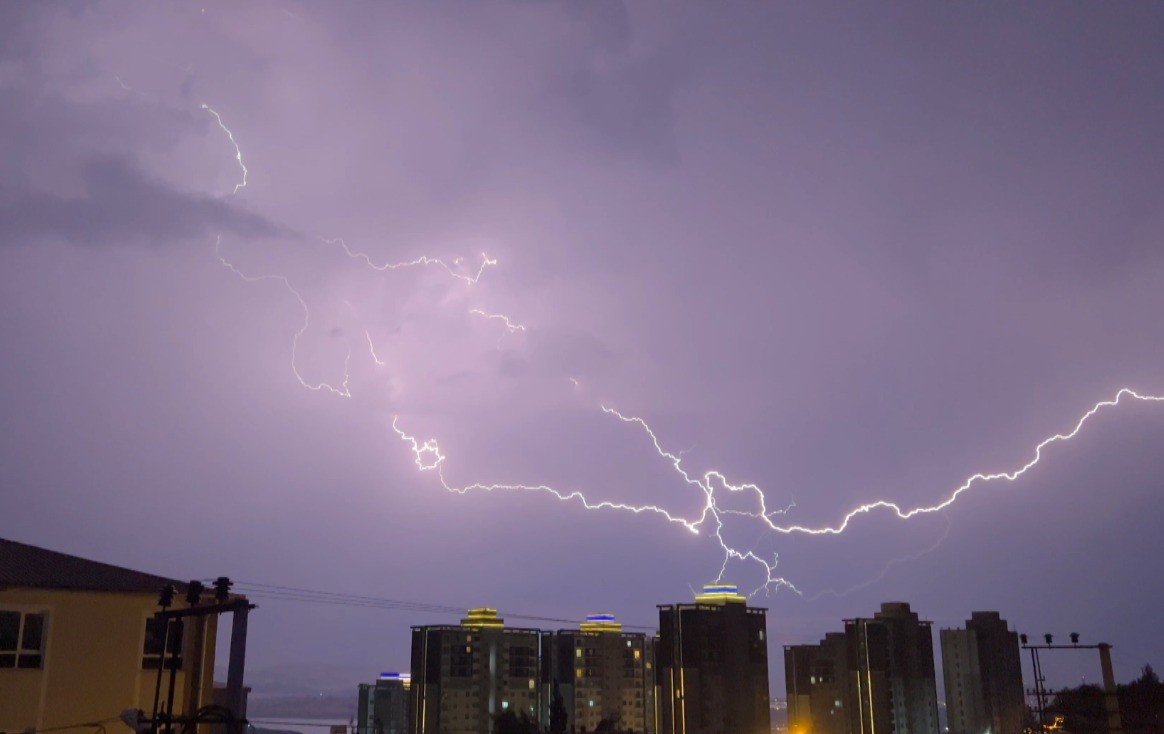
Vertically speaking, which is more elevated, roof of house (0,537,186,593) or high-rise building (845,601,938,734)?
roof of house (0,537,186,593)

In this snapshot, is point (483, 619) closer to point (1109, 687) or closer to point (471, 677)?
point (471, 677)

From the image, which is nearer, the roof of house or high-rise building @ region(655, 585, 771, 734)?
the roof of house

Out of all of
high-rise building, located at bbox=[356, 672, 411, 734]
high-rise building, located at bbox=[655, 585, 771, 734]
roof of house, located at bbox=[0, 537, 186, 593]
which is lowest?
high-rise building, located at bbox=[356, 672, 411, 734]

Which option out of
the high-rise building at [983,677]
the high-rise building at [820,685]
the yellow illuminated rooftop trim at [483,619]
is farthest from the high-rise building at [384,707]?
the high-rise building at [983,677]

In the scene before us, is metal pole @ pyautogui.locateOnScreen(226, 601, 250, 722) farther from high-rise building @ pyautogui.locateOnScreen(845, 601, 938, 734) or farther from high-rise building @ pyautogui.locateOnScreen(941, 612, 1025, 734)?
high-rise building @ pyautogui.locateOnScreen(941, 612, 1025, 734)

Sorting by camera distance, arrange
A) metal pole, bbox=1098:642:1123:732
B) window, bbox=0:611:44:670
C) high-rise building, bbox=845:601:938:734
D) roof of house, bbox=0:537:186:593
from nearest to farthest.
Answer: window, bbox=0:611:44:670 → roof of house, bbox=0:537:186:593 → metal pole, bbox=1098:642:1123:732 → high-rise building, bbox=845:601:938:734

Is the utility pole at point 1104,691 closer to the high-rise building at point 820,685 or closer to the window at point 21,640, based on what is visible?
the window at point 21,640

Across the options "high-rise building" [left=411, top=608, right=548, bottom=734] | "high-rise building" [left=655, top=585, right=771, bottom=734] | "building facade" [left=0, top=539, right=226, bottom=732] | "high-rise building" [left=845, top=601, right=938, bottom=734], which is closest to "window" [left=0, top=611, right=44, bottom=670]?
"building facade" [left=0, top=539, right=226, bottom=732]


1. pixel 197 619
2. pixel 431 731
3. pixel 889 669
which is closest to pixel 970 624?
pixel 889 669
